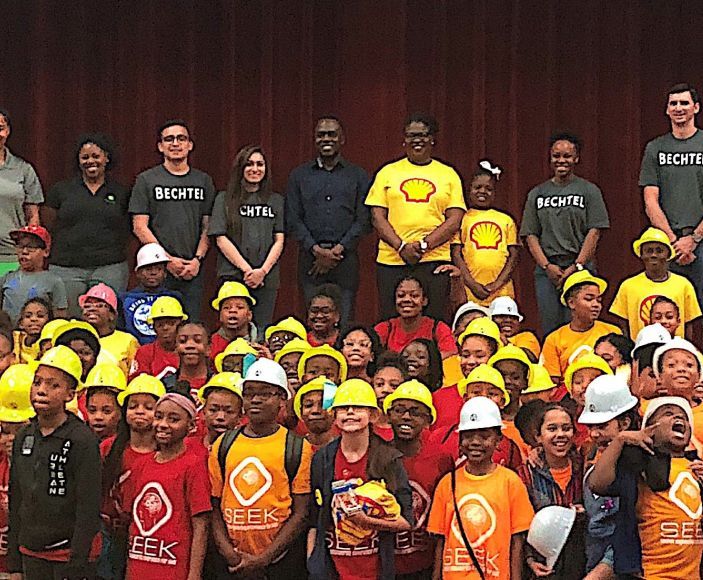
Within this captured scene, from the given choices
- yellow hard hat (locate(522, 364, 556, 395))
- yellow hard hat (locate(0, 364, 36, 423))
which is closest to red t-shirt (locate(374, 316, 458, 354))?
yellow hard hat (locate(522, 364, 556, 395))

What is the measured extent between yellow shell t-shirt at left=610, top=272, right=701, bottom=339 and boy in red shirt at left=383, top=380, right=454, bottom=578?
2.42 meters

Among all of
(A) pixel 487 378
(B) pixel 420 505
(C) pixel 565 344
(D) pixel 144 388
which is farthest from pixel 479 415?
(C) pixel 565 344

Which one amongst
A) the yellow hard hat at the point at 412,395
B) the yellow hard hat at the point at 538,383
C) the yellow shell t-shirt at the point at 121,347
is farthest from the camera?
the yellow shell t-shirt at the point at 121,347

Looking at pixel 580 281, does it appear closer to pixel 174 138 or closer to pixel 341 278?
pixel 341 278

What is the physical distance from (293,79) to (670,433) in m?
7.11

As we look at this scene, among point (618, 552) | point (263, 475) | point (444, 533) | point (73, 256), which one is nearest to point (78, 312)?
point (73, 256)

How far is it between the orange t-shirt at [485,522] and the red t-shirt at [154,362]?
221cm

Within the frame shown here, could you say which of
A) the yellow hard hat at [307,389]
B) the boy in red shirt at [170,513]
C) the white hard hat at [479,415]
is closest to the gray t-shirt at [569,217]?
the yellow hard hat at [307,389]

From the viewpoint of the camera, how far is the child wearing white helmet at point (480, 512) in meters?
6.52

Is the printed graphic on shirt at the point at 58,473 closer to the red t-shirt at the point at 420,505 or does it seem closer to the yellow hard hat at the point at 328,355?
the red t-shirt at the point at 420,505

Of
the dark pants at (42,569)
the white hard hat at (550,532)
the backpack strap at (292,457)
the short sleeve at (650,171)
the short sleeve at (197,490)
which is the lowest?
the dark pants at (42,569)

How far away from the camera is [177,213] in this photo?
970 centimetres

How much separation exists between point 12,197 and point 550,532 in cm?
498

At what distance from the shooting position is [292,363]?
8.12 m
